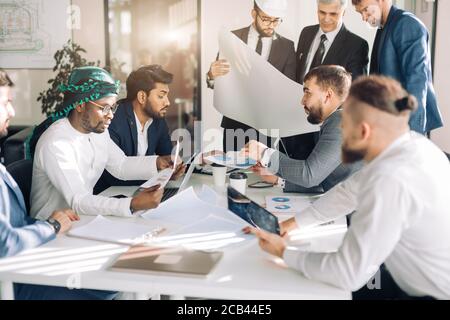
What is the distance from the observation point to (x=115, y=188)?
8.04 feet

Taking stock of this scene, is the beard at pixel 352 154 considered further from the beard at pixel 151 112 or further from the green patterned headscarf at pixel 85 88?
the beard at pixel 151 112

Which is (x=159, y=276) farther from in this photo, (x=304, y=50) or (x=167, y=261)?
(x=304, y=50)

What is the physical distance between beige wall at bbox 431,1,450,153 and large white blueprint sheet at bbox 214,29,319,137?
1079mm

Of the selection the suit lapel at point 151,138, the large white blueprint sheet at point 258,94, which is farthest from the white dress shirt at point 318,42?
the suit lapel at point 151,138

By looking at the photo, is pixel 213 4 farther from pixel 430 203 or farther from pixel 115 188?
pixel 430 203

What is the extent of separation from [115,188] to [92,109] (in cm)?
44

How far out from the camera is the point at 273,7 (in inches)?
173

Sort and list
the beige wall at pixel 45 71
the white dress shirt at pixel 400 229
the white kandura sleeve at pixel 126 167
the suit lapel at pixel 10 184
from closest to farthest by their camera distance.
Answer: the white dress shirt at pixel 400 229, the suit lapel at pixel 10 184, the white kandura sleeve at pixel 126 167, the beige wall at pixel 45 71

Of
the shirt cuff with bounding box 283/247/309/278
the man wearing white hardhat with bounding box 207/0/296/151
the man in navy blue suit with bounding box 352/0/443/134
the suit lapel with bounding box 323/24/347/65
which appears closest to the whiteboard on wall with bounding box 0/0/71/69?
the man wearing white hardhat with bounding box 207/0/296/151

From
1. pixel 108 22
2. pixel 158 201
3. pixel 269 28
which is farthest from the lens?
pixel 108 22

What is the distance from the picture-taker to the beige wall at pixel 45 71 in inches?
185

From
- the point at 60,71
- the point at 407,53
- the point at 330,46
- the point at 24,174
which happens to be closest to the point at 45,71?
the point at 60,71

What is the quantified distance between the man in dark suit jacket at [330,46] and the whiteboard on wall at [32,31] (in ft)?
7.13
